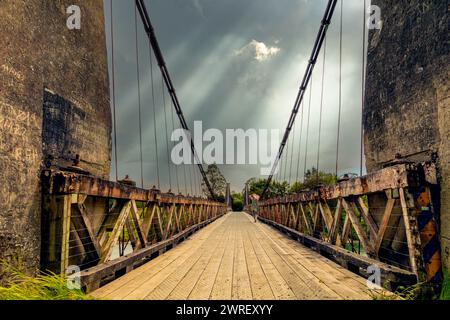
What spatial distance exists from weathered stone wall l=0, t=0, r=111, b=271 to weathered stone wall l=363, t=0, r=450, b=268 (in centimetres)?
387

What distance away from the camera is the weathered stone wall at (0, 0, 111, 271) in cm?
245

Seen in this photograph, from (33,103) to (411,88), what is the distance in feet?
13.5

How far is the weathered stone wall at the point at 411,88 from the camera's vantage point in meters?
2.66

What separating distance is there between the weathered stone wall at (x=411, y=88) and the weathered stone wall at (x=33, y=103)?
3868 mm

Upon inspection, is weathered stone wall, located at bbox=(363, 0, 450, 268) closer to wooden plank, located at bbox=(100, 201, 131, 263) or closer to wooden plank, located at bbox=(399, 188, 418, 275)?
wooden plank, located at bbox=(399, 188, 418, 275)

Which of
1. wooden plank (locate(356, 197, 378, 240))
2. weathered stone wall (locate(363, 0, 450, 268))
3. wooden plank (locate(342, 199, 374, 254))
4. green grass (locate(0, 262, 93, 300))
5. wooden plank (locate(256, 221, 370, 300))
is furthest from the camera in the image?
wooden plank (locate(342, 199, 374, 254))

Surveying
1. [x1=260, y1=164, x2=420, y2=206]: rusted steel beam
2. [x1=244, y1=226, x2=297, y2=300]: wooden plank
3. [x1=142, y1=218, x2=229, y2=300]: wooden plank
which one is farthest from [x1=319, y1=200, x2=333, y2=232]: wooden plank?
[x1=142, y1=218, x2=229, y2=300]: wooden plank

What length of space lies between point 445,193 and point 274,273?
1934 millimetres

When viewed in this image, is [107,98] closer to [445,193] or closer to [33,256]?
[33,256]

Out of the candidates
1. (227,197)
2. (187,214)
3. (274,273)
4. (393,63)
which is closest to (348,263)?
(274,273)

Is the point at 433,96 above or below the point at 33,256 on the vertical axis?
above

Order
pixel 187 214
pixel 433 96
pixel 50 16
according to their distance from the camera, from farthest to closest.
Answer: pixel 187 214 < pixel 50 16 < pixel 433 96

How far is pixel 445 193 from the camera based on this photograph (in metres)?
2.60

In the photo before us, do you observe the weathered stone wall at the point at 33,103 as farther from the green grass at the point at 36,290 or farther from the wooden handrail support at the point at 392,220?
the wooden handrail support at the point at 392,220
